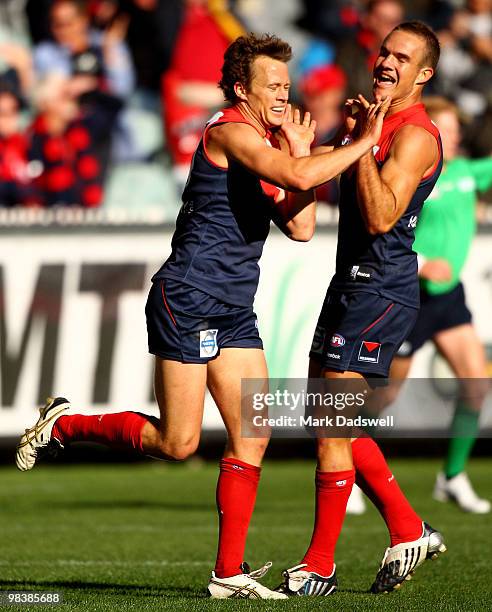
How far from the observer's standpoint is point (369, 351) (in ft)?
20.5

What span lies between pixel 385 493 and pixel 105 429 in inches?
53.4

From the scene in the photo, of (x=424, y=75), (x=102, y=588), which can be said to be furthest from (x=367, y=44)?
(x=102, y=588)

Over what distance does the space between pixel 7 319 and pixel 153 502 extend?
204 centimetres

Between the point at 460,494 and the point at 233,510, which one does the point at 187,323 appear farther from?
the point at 460,494

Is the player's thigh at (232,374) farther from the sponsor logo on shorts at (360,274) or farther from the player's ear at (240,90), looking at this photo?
the player's ear at (240,90)

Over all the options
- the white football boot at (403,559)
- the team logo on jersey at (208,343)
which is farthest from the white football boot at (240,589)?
the team logo on jersey at (208,343)

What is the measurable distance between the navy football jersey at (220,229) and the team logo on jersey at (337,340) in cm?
47

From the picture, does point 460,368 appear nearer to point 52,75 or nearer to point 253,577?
A: point 253,577

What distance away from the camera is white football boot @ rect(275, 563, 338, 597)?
612 centimetres

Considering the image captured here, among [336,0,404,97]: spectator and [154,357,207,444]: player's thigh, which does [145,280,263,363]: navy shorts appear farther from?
[336,0,404,97]: spectator

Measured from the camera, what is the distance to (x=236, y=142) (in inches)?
227

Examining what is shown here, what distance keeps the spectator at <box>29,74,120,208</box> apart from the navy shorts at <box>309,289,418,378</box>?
6711 mm

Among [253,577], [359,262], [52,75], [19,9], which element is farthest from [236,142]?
[19,9]

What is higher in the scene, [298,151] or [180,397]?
[298,151]
